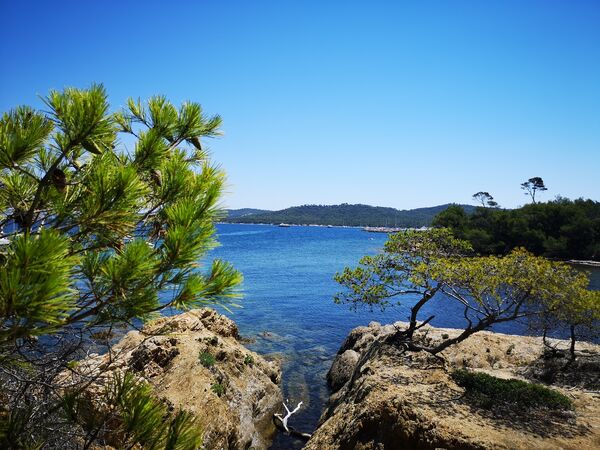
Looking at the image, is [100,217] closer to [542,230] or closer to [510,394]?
[510,394]

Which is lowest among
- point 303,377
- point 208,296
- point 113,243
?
point 303,377

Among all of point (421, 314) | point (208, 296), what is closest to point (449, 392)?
point (208, 296)

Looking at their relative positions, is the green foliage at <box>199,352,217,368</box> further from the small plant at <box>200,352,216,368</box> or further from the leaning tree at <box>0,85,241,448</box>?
the leaning tree at <box>0,85,241,448</box>

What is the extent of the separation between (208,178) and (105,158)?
3.49 ft

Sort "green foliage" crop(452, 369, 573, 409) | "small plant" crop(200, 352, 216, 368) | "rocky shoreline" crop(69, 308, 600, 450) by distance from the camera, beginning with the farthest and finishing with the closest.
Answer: "small plant" crop(200, 352, 216, 368), "green foliage" crop(452, 369, 573, 409), "rocky shoreline" crop(69, 308, 600, 450)

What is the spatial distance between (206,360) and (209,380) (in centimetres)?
79

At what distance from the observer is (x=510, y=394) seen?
1080 cm

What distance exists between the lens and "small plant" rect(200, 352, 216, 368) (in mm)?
12745

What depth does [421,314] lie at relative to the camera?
117 ft

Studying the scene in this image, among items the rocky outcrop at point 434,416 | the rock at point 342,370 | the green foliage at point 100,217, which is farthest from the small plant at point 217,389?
the green foliage at point 100,217

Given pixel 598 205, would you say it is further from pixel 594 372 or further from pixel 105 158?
pixel 105 158

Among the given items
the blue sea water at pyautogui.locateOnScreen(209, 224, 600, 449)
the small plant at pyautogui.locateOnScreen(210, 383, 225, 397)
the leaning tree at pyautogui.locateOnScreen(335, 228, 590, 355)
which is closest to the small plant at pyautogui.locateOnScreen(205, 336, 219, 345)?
the small plant at pyautogui.locateOnScreen(210, 383, 225, 397)

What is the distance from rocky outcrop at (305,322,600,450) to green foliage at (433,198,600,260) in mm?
59534

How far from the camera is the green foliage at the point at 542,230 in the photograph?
70.0 metres
